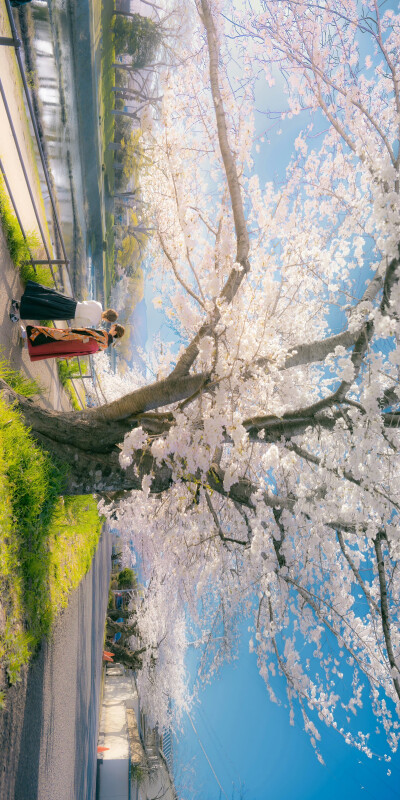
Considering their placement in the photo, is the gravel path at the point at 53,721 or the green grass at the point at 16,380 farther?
the green grass at the point at 16,380

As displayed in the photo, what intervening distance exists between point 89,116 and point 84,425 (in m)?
7.66

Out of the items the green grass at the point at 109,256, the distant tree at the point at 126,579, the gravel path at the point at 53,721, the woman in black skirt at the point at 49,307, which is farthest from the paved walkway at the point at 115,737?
the green grass at the point at 109,256

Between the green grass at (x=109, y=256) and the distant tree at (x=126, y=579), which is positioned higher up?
the green grass at (x=109, y=256)

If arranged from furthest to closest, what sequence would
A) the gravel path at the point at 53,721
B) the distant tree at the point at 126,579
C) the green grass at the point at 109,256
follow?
the distant tree at the point at 126,579
the green grass at the point at 109,256
the gravel path at the point at 53,721

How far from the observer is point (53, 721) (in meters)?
4.38

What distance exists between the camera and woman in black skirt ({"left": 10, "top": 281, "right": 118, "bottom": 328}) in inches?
195

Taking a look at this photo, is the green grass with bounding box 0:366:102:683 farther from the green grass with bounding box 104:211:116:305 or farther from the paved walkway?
the green grass with bounding box 104:211:116:305

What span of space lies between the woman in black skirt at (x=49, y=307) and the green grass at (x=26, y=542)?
33.2 inches

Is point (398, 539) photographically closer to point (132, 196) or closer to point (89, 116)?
point (89, 116)

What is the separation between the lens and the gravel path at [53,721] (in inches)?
121

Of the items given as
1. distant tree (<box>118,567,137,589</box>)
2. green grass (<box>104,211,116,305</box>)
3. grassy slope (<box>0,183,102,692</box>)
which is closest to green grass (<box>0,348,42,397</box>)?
grassy slope (<box>0,183,102,692</box>)

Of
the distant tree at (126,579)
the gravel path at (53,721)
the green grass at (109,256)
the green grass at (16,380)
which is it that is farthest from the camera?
the distant tree at (126,579)

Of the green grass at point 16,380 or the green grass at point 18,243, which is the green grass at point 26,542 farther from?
the green grass at point 18,243

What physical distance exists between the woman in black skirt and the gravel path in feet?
10.6
